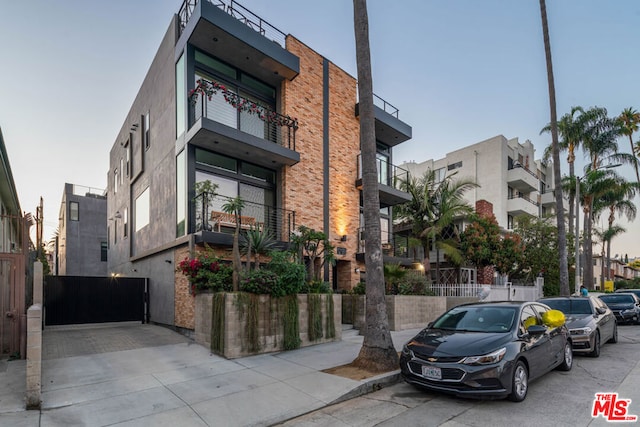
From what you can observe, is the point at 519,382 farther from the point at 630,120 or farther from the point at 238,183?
the point at 630,120

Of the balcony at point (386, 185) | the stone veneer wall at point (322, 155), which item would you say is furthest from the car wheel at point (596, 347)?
the balcony at point (386, 185)

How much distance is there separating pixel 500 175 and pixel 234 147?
81.8ft

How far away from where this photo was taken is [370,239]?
796cm

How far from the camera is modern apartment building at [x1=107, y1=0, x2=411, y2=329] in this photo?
11.7 m

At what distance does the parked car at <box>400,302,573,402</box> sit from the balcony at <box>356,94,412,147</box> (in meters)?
11.6

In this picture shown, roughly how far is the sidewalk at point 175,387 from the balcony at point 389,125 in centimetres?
1132

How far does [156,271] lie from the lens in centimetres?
1380

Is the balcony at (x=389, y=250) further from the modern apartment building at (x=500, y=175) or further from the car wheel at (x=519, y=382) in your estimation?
the modern apartment building at (x=500, y=175)

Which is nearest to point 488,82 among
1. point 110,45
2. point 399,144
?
point 399,144

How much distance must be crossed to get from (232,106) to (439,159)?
26990 mm

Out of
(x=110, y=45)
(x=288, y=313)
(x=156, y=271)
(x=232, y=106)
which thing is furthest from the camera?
(x=110, y=45)

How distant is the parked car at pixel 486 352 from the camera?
544 centimetres

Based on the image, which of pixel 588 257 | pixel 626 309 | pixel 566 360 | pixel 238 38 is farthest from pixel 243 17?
pixel 588 257

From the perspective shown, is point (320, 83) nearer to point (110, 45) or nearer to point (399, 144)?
point (399, 144)
